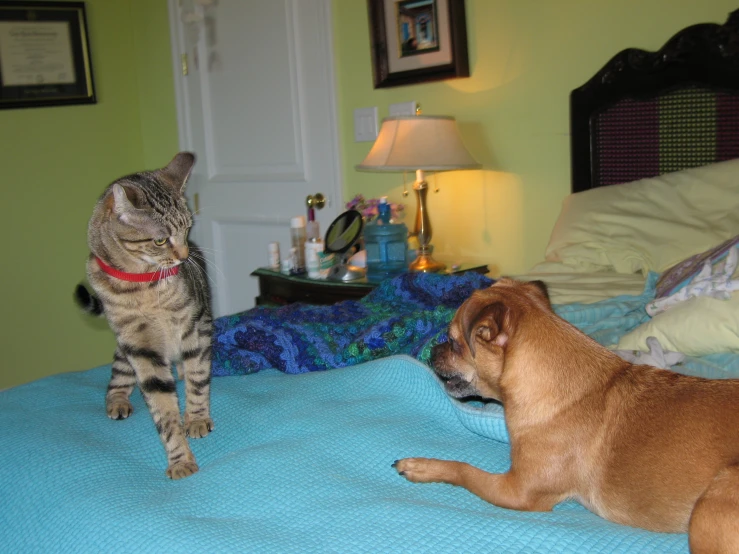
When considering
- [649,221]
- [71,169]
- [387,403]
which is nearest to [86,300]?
[387,403]

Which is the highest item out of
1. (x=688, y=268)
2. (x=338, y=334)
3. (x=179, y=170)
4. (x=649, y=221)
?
(x=179, y=170)

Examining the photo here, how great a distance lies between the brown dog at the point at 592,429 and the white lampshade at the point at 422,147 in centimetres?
160

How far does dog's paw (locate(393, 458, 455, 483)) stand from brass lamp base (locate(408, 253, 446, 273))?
6.27 ft

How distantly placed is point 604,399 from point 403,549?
51 centimetres

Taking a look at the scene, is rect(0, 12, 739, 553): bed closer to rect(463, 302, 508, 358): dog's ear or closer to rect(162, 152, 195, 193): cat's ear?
rect(463, 302, 508, 358): dog's ear

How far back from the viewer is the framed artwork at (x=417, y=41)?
11.1ft

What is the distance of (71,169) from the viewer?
4.73 m

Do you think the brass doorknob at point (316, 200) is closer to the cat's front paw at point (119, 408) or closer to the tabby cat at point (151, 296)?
the tabby cat at point (151, 296)

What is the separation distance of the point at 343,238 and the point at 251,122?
1299 mm

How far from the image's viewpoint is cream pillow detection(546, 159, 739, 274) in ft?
7.88

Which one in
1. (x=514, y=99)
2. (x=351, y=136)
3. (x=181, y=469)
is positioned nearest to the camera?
→ (x=181, y=469)

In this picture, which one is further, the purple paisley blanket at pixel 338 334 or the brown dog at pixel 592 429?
the purple paisley blanket at pixel 338 334

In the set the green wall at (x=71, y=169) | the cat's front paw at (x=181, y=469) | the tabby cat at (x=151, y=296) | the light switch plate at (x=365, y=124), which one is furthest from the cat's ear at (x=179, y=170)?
the green wall at (x=71, y=169)

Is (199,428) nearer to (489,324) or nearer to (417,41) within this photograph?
(489,324)
